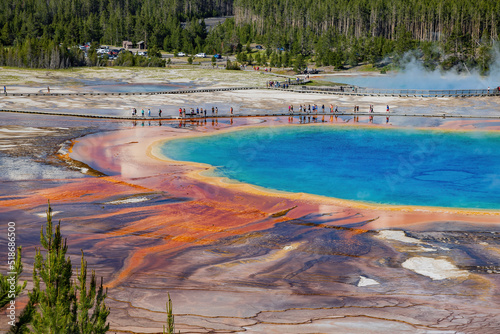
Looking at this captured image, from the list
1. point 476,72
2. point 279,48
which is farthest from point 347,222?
point 279,48

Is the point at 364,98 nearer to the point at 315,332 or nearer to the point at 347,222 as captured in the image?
the point at 347,222

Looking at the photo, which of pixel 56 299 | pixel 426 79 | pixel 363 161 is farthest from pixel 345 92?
pixel 56 299

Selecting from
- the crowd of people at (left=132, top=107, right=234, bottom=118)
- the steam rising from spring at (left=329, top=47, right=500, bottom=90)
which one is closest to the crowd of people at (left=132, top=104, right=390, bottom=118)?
the crowd of people at (left=132, top=107, right=234, bottom=118)

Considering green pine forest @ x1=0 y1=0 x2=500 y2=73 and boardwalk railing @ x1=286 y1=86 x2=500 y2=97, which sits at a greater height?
green pine forest @ x1=0 y1=0 x2=500 y2=73

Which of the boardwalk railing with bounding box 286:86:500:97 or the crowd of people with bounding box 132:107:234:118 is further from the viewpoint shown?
the boardwalk railing with bounding box 286:86:500:97

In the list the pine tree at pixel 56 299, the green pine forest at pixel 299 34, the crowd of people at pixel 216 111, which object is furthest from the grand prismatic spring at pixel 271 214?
the green pine forest at pixel 299 34

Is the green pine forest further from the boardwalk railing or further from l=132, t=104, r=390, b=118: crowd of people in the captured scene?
l=132, t=104, r=390, b=118: crowd of people

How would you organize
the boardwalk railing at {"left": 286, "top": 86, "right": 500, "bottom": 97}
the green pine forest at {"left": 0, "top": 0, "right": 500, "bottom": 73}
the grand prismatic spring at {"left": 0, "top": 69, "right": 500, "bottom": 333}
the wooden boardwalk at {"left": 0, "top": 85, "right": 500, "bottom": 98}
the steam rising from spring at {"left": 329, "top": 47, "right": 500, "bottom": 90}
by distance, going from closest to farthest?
the grand prismatic spring at {"left": 0, "top": 69, "right": 500, "bottom": 333} → the wooden boardwalk at {"left": 0, "top": 85, "right": 500, "bottom": 98} → the boardwalk railing at {"left": 286, "top": 86, "right": 500, "bottom": 97} → the steam rising from spring at {"left": 329, "top": 47, "right": 500, "bottom": 90} → the green pine forest at {"left": 0, "top": 0, "right": 500, "bottom": 73}
